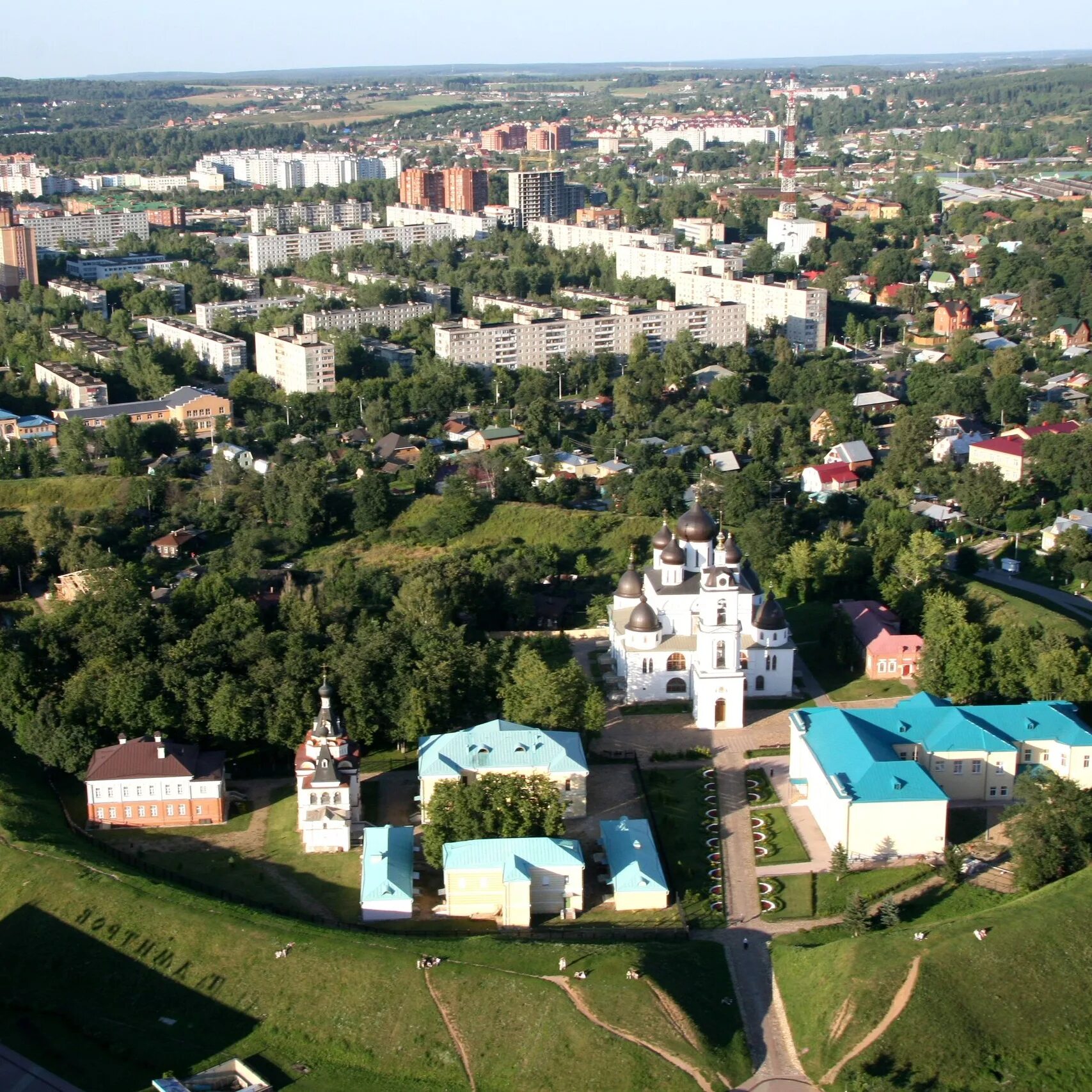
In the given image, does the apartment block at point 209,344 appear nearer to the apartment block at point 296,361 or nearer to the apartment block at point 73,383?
the apartment block at point 296,361

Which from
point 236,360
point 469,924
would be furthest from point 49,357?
point 469,924

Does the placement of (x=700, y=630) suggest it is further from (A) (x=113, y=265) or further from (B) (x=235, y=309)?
(A) (x=113, y=265)

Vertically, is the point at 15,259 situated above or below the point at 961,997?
above

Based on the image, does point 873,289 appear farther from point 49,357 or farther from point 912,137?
point 912,137

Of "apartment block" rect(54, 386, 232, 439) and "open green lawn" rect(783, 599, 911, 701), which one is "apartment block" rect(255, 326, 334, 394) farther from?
"open green lawn" rect(783, 599, 911, 701)

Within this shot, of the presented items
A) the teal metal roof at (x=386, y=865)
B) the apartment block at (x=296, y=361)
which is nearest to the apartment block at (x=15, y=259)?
the apartment block at (x=296, y=361)

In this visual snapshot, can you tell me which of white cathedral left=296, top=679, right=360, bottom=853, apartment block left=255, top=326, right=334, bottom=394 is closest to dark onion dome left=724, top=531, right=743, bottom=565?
white cathedral left=296, top=679, right=360, bottom=853

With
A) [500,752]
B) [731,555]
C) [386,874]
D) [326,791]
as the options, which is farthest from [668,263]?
[386,874]
